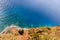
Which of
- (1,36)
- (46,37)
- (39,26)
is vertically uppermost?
(39,26)

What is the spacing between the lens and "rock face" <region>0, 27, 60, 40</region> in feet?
29.0

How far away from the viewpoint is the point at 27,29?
10539 millimetres

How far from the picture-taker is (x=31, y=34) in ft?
31.2

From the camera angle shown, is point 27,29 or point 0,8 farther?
point 27,29

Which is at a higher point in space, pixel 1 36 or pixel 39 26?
pixel 39 26

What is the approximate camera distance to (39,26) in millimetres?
11180

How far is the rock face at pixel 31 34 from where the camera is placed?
29.0 ft

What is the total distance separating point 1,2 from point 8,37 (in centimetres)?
297

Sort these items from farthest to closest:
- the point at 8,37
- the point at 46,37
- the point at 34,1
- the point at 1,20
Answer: the point at 34,1 < the point at 8,37 < the point at 46,37 < the point at 1,20

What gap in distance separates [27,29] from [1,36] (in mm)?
1501

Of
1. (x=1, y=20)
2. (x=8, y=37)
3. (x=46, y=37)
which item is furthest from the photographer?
(x=8, y=37)

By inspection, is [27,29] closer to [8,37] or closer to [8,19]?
[8,37]

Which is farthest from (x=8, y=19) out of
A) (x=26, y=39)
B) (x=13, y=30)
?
(x=13, y=30)

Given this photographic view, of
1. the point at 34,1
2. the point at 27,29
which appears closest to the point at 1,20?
the point at 27,29
